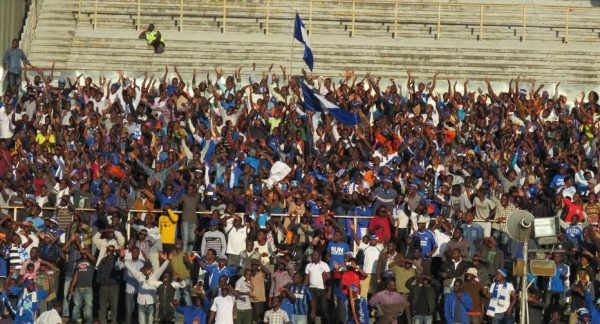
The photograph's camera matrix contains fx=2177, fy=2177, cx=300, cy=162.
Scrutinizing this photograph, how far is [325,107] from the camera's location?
135 ft

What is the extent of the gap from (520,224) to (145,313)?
647 cm

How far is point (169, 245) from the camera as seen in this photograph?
1491 inches

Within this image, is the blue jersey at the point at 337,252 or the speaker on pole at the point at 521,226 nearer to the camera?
the speaker on pole at the point at 521,226

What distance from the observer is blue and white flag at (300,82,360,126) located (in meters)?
40.7

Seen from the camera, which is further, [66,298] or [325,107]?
[325,107]

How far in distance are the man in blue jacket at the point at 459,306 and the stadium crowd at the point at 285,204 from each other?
0.04 meters

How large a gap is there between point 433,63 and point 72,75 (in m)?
8.27

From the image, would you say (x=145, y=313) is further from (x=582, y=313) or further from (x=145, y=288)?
(x=582, y=313)

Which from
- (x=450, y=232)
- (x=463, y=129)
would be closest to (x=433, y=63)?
(x=463, y=129)

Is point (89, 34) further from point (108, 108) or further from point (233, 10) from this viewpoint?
point (108, 108)

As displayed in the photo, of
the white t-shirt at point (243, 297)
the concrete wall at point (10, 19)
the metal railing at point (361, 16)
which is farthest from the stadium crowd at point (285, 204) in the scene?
the concrete wall at point (10, 19)

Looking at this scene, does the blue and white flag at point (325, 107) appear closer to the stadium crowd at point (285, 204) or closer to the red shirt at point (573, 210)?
the stadium crowd at point (285, 204)

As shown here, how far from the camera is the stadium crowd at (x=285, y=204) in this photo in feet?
120

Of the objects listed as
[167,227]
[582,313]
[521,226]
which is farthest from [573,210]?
[167,227]
